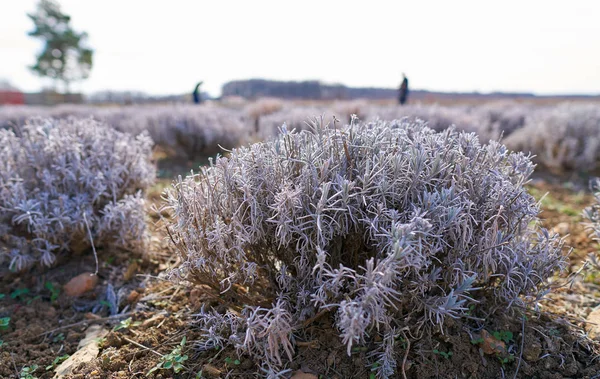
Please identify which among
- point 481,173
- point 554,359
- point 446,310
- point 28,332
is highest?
point 481,173

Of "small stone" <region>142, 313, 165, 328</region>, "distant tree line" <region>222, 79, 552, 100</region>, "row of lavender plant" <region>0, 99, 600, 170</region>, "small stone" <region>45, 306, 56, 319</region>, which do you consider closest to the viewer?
"small stone" <region>142, 313, 165, 328</region>

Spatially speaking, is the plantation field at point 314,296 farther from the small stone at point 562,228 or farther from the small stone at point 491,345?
the small stone at point 562,228

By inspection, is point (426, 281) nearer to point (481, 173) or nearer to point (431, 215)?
point (431, 215)

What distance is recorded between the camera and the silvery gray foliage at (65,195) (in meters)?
2.65

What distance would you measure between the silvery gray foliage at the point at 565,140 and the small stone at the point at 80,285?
685 centimetres

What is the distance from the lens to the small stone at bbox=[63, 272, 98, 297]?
2.60 meters

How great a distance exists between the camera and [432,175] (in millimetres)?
1721

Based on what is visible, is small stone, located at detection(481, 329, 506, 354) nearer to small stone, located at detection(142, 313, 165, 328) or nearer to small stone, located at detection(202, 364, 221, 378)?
small stone, located at detection(202, 364, 221, 378)

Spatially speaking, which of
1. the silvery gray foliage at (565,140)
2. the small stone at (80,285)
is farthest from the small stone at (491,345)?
the silvery gray foliage at (565,140)

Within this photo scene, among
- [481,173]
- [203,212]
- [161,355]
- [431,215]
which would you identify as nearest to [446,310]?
[431,215]

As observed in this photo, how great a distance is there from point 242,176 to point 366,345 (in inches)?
35.9

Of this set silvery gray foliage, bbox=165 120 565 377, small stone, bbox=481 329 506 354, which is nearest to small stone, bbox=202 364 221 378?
silvery gray foliage, bbox=165 120 565 377

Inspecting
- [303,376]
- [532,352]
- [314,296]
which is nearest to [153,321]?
[303,376]

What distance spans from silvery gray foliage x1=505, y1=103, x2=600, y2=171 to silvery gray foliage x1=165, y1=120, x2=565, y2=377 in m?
5.56
